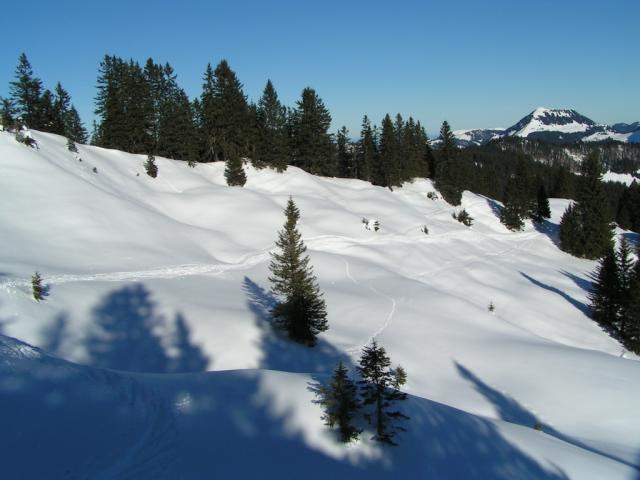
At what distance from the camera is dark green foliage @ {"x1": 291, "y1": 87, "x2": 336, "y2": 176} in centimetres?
6003

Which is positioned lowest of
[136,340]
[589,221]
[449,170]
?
[136,340]

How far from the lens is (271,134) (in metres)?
56.5

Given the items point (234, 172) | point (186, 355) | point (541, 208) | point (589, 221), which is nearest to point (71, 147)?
point (234, 172)

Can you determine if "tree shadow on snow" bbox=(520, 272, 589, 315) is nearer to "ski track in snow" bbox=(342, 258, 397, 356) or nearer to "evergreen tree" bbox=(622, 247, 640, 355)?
"evergreen tree" bbox=(622, 247, 640, 355)

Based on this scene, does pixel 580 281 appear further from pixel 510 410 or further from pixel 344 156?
pixel 344 156

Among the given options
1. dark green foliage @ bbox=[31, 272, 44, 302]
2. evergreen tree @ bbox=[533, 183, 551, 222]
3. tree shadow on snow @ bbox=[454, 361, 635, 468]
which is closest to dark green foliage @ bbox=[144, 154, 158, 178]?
dark green foliage @ bbox=[31, 272, 44, 302]

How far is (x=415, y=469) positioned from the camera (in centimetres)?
818

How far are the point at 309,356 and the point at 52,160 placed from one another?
2979cm

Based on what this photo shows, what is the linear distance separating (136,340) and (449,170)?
60.4m

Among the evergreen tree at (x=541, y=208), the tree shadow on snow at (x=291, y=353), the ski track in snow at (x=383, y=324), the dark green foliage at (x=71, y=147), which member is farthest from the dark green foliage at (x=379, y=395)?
the evergreen tree at (x=541, y=208)

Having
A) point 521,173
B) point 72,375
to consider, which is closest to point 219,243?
point 72,375

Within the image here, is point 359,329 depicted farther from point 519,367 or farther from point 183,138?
point 183,138

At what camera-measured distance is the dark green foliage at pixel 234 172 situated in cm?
4950

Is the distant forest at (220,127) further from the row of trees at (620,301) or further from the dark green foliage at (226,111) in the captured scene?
the row of trees at (620,301)
